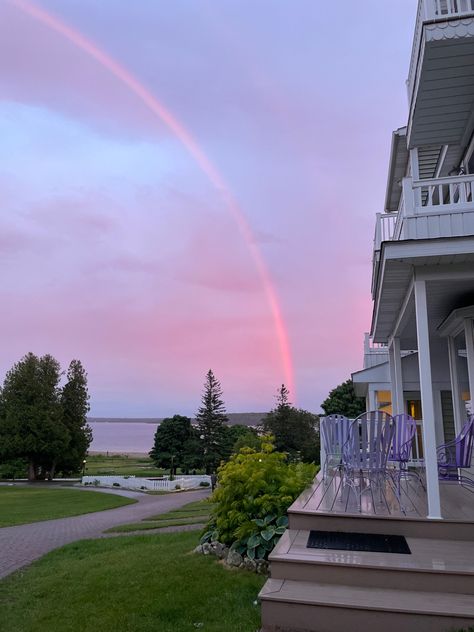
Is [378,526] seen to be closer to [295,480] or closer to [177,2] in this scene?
[295,480]

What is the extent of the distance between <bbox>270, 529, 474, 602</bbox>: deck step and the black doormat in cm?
12

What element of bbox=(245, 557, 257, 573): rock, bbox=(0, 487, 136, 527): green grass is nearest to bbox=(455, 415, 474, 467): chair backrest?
bbox=(245, 557, 257, 573): rock

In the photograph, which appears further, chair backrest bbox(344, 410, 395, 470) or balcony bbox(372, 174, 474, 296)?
chair backrest bbox(344, 410, 395, 470)

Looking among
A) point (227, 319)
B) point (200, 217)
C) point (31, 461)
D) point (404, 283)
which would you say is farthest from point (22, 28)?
point (31, 461)

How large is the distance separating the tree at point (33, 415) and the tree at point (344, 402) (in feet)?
74.4

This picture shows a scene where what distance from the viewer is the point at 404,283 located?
669cm

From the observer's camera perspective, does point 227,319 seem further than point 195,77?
Yes

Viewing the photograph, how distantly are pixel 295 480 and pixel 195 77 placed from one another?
14808 millimetres

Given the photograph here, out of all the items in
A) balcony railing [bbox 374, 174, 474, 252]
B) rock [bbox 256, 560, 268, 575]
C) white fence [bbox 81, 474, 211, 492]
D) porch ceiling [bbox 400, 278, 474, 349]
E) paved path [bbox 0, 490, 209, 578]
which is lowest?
white fence [bbox 81, 474, 211, 492]

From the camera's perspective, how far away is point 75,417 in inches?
1800

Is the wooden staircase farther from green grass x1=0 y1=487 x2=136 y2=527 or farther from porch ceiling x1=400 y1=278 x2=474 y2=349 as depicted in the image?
green grass x1=0 y1=487 x2=136 y2=527

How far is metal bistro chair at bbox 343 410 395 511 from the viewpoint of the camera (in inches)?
236

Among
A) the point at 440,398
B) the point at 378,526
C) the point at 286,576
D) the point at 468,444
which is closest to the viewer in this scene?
the point at 286,576

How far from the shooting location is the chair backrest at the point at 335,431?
734 cm
